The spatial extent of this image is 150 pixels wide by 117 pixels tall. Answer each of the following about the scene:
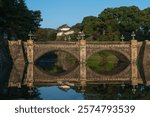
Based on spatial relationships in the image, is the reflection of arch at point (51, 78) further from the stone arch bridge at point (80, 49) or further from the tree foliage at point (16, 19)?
the stone arch bridge at point (80, 49)

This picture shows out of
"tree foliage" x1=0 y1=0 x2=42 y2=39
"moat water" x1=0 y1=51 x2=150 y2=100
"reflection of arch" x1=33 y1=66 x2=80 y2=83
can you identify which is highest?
"tree foliage" x1=0 y1=0 x2=42 y2=39

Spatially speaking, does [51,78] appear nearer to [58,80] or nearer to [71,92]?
[58,80]

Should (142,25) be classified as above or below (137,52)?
above

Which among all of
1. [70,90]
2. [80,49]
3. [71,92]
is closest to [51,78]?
[70,90]

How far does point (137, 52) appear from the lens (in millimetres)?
60344

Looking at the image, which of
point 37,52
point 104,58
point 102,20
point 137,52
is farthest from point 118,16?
point 37,52

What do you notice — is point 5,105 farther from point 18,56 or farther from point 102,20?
point 102,20

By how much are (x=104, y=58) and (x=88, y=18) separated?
14.0 m

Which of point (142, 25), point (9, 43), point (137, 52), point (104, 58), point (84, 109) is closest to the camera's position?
point (84, 109)

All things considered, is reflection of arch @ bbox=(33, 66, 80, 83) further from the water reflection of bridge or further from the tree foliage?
the tree foliage

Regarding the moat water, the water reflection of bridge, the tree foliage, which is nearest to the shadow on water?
the moat water

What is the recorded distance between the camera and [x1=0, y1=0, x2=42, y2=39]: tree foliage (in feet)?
182

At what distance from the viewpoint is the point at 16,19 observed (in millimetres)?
58438

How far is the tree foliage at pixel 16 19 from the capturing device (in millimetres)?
55344
